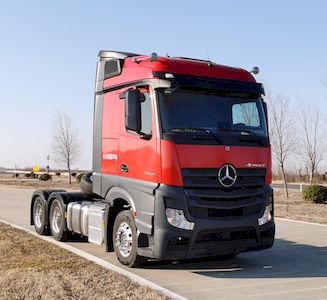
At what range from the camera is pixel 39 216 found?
1169 cm

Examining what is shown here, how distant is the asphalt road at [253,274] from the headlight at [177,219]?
0.79 metres

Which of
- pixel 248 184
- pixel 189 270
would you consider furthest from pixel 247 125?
pixel 189 270

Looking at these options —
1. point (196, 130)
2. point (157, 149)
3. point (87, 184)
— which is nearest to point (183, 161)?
point (157, 149)

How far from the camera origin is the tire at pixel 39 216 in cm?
1121

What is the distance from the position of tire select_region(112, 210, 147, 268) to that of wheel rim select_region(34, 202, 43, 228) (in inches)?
161

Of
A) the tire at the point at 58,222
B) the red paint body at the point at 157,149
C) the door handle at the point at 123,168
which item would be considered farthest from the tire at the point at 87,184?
the door handle at the point at 123,168

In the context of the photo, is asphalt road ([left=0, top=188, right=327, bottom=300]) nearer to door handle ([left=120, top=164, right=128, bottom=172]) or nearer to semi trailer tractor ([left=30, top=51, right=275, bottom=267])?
semi trailer tractor ([left=30, top=51, right=275, bottom=267])

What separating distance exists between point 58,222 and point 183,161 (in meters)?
4.71

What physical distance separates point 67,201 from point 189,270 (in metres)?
3.69

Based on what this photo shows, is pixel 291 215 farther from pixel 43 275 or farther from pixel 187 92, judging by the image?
pixel 43 275

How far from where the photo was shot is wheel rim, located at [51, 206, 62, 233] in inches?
415

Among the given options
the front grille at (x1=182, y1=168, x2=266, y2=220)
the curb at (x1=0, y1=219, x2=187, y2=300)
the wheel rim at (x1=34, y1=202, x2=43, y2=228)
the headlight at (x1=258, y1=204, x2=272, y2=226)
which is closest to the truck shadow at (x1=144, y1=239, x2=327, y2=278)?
the curb at (x1=0, y1=219, x2=187, y2=300)

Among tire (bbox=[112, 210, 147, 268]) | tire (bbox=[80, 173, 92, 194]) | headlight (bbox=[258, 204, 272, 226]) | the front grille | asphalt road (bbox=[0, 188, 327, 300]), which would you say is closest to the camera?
asphalt road (bbox=[0, 188, 327, 300])

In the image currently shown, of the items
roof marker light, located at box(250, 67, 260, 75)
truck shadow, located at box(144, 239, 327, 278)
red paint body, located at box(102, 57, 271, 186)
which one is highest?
roof marker light, located at box(250, 67, 260, 75)
